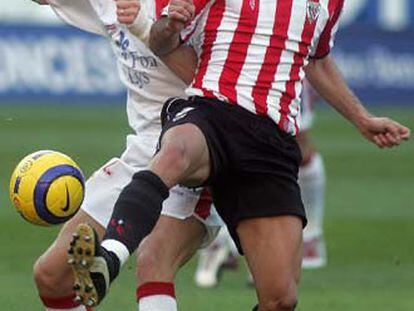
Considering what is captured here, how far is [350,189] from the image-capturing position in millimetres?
18266

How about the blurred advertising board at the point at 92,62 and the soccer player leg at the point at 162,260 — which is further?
the blurred advertising board at the point at 92,62

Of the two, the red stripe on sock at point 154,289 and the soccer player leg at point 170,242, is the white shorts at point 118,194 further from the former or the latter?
the red stripe on sock at point 154,289

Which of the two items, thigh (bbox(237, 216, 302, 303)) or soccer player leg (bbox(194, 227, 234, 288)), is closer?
thigh (bbox(237, 216, 302, 303))

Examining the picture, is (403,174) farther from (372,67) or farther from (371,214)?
(372,67)

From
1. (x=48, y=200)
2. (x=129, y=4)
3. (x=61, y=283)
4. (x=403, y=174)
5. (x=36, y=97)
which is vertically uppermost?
(x=129, y=4)

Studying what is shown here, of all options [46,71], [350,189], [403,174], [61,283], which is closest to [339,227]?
[350,189]

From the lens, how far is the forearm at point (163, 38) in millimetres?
7627

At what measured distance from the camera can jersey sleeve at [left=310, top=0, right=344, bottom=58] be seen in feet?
27.3

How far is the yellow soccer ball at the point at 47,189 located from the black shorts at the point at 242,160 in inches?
20.3

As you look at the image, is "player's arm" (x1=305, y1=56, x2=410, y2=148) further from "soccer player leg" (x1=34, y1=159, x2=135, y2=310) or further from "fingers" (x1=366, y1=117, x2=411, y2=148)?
"soccer player leg" (x1=34, y1=159, x2=135, y2=310)

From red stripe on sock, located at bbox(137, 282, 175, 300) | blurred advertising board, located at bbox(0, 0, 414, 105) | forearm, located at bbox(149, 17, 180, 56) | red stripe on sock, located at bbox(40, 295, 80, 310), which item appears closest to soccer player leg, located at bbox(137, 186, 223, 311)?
red stripe on sock, located at bbox(137, 282, 175, 300)

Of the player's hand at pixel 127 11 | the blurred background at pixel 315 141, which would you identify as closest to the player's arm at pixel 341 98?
the player's hand at pixel 127 11

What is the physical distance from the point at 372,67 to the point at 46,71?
530 cm

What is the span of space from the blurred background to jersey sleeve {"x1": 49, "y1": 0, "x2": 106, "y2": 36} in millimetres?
2229
